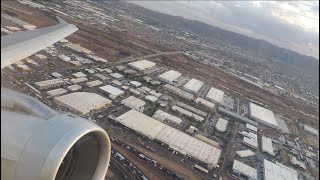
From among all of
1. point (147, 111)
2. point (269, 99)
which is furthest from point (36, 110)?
point (269, 99)

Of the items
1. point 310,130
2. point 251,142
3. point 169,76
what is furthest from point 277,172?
point 169,76

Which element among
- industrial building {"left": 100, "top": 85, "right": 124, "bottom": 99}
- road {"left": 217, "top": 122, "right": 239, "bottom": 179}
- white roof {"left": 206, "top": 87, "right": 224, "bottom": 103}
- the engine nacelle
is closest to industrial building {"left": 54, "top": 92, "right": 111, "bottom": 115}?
industrial building {"left": 100, "top": 85, "right": 124, "bottom": 99}

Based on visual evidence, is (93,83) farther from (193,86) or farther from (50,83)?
(193,86)

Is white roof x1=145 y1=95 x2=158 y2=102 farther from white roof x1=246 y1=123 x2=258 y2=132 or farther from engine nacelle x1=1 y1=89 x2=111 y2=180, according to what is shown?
engine nacelle x1=1 y1=89 x2=111 y2=180

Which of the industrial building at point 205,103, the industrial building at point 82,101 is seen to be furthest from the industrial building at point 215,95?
the industrial building at point 82,101

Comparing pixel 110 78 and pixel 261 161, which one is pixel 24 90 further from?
pixel 261 161
